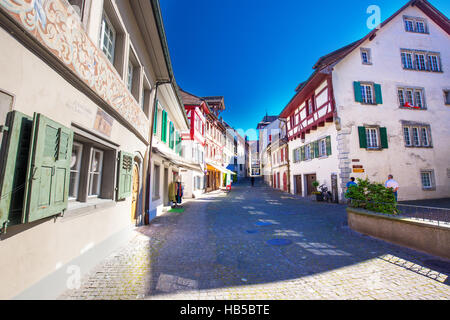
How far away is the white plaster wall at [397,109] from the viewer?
40.2 feet

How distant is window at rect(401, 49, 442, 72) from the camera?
1372 cm

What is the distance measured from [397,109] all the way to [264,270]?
14961 mm

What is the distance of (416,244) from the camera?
14.7ft

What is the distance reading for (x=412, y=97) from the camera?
13.4m

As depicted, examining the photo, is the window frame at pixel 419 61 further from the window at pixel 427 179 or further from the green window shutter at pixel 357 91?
the window at pixel 427 179

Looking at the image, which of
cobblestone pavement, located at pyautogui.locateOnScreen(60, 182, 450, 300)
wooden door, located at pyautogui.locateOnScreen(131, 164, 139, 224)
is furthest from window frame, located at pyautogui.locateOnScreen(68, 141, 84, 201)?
wooden door, located at pyautogui.locateOnScreen(131, 164, 139, 224)

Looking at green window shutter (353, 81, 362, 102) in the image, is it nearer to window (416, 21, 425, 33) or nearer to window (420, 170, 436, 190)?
window (420, 170, 436, 190)

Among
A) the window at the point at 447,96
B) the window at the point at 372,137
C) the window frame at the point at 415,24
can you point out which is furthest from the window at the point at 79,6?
the window at the point at 447,96

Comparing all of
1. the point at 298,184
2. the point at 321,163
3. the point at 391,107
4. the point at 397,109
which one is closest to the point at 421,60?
the point at 397,109

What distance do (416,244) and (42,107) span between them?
285 inches

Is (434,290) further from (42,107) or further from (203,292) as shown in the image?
(42,107)

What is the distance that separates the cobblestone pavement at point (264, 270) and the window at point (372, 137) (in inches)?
355

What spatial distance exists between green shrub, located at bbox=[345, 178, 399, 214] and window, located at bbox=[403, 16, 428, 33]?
589 inches
